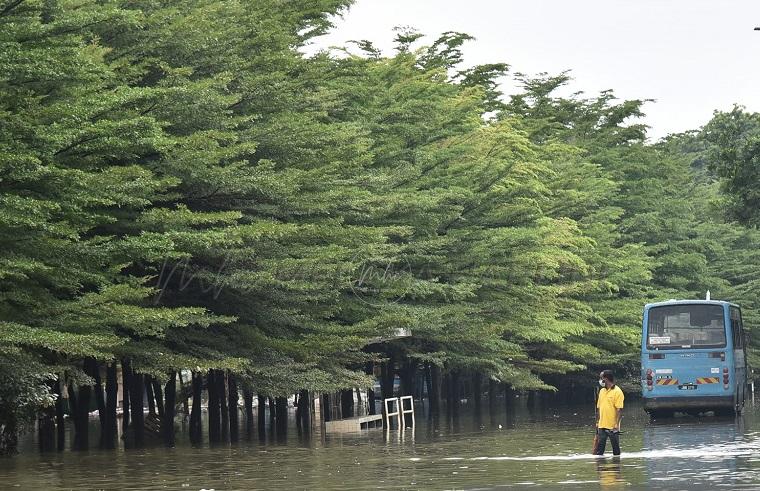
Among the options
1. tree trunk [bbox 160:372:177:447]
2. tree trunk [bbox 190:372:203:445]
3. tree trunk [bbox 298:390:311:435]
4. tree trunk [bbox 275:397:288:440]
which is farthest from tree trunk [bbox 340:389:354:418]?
tree trunk [bbox 160:372:177:447]

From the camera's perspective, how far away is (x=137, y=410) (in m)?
38.9

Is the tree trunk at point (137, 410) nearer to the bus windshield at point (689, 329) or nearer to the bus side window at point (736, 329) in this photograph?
the bus windshield at point (689, 329)

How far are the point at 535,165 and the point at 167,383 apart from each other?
22.1 m

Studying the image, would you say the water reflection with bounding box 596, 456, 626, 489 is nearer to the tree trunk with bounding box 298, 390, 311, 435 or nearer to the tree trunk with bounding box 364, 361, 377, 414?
the tree trunk with bounding box 364, 361, 377, 414

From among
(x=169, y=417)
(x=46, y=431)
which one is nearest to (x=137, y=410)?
(x=169, y=417)

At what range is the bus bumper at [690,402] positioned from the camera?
41.2 metres

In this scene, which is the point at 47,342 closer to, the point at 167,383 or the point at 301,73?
the point at 167,383

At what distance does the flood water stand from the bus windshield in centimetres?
241

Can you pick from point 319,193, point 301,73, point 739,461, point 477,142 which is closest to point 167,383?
point 319,193

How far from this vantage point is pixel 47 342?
26781 mm

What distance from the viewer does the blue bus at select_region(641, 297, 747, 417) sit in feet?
135

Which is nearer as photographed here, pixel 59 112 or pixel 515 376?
pixel 59 112

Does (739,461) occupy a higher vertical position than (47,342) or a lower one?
lower

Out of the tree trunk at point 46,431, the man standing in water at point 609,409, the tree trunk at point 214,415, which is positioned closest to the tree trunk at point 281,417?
the tree trunk at point 214,415
